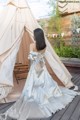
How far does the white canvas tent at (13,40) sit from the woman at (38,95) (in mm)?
412

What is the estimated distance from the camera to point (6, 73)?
176 inches

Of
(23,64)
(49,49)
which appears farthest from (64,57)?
(49,49)

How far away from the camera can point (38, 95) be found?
4180mm

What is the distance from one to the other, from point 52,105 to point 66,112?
1.08 feet

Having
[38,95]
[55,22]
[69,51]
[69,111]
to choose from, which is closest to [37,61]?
[38,95]

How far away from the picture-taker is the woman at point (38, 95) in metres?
3.80

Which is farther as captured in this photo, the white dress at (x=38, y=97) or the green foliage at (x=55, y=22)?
the green foliage at (x=55, y=22)

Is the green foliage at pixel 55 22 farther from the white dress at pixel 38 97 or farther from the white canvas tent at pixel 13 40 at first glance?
the white dress at pixel 38 97

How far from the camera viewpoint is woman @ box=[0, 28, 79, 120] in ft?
12.5

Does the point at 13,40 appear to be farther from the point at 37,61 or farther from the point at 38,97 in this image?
the point at 38,97

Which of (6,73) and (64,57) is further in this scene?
(64,57)

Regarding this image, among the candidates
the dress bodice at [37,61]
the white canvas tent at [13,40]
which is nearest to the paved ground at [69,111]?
the white canvas tent at [13,40]

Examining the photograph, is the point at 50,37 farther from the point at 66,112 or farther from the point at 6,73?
the point at 66,112

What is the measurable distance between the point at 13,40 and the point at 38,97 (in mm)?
1274
